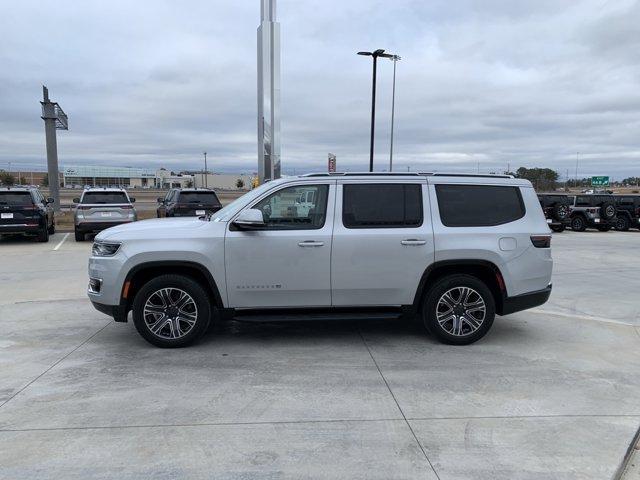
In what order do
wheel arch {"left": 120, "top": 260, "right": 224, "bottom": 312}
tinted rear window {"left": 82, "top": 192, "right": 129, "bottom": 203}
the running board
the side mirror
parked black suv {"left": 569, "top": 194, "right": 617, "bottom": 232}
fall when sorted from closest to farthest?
the side mirror, wheel arch {"left": 120, "top": 260, "right": 224, "bottom": 312}, the running board, tinted rear window {"left": 82, "top": 192, "right": 129, "bottom": 203}, parked black suv {"left": 569, "top": 194, "right": 617, "bottom": 232}

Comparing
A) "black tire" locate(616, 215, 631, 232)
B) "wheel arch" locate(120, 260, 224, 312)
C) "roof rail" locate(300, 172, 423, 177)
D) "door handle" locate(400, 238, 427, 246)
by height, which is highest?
"roof rail" locate(300, 172, 423, 177)

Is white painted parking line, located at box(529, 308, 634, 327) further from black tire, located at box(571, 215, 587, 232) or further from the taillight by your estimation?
black tire, located at box(571, 215, 587, 232)

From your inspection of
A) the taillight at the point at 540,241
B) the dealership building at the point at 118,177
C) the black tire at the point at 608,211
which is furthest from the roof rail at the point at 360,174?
the dealership building at the point at 118,177

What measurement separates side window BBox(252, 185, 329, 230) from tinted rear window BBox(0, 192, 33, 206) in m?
12.5

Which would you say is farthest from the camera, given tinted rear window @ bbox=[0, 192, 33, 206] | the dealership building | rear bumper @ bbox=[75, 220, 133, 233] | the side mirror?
the dealership building

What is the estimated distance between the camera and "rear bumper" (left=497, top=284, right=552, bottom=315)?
5945 mm

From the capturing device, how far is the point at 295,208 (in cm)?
579

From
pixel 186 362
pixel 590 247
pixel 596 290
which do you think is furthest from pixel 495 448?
pixel 590 247

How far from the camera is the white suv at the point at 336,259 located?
220 inches

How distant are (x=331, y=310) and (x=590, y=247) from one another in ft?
44.8

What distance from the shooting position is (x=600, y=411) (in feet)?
14.1

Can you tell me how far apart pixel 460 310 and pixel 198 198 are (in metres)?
13.8

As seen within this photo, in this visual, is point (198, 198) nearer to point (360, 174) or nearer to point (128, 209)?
point (128, 209)

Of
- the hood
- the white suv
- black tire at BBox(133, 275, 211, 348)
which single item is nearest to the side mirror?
the white suv
